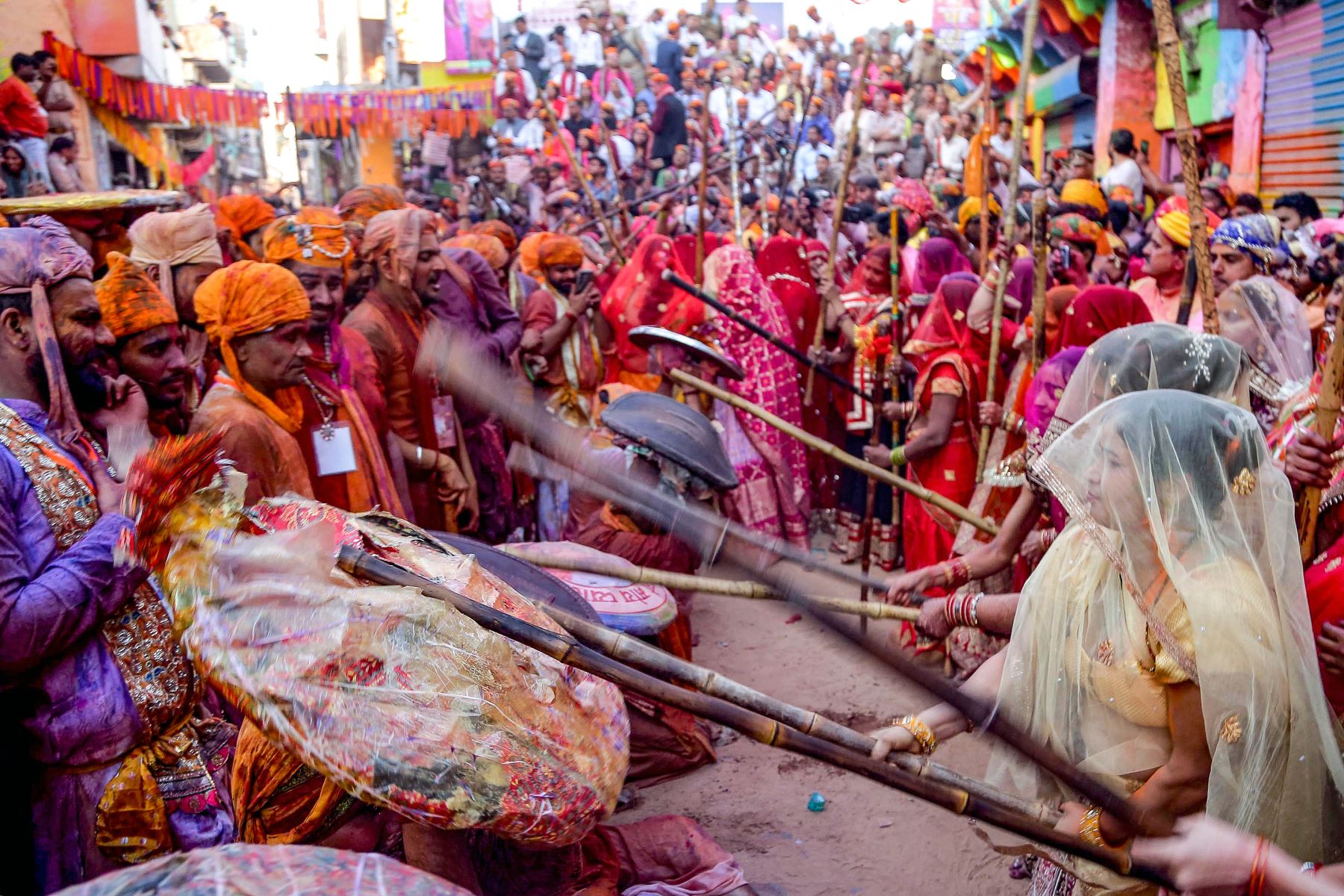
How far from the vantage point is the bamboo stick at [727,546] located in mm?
1745

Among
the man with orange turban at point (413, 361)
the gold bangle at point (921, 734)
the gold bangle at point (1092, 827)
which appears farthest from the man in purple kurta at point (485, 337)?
the gold bangle at point (1092, 827)

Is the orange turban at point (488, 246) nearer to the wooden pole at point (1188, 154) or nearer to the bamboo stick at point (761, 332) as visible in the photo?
the bamboo stick at point (761, 332)

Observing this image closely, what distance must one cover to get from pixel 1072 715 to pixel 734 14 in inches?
962

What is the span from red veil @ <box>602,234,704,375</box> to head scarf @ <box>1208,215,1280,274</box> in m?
3.45

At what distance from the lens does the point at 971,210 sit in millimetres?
8852

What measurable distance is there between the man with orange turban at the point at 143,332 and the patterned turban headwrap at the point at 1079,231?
5.99 meters

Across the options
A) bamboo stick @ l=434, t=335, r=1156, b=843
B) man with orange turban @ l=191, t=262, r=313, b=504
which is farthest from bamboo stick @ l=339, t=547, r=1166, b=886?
man with orange turban @ l=191, t=262, r=313, b=504

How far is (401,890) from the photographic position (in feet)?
4.91

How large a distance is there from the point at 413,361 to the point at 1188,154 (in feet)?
11.4

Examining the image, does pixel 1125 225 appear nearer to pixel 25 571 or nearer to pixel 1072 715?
pixel 1072 715

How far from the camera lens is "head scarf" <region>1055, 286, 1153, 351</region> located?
5066 millimetres

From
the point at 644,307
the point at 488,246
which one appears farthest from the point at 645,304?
the point at 488,246

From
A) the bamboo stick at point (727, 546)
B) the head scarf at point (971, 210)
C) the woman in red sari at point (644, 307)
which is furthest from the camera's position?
the head scarf at point (971, 210)

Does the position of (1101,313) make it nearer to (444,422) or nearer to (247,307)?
(444,422)
